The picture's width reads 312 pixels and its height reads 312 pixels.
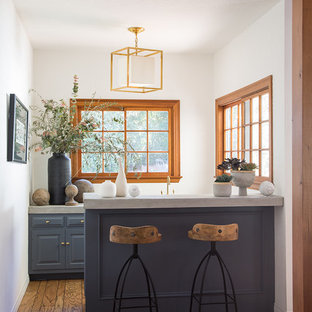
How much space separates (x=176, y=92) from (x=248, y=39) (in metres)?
1.50

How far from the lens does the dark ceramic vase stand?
5.12m

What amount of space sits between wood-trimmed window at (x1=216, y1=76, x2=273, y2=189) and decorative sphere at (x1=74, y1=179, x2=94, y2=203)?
1728mm

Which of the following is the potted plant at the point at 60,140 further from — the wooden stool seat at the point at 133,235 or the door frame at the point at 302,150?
the door frame at the point at 302,150

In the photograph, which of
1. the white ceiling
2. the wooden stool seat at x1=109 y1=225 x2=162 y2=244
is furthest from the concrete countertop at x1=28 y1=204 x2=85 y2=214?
the white ceiling

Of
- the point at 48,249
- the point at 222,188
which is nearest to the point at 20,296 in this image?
the point at 48,249

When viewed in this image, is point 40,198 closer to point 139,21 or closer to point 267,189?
point 139,21

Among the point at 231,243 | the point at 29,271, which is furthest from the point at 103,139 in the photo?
the point at 231,243

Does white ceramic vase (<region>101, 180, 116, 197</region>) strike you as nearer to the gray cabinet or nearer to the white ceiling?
the gray cabinet

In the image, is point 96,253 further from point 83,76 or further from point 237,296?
point 83,76

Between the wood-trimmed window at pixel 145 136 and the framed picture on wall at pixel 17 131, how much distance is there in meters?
1.44

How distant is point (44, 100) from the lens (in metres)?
5.45

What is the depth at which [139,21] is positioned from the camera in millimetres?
4484

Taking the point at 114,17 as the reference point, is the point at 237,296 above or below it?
below

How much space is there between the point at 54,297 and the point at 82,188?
1389 millimetres
